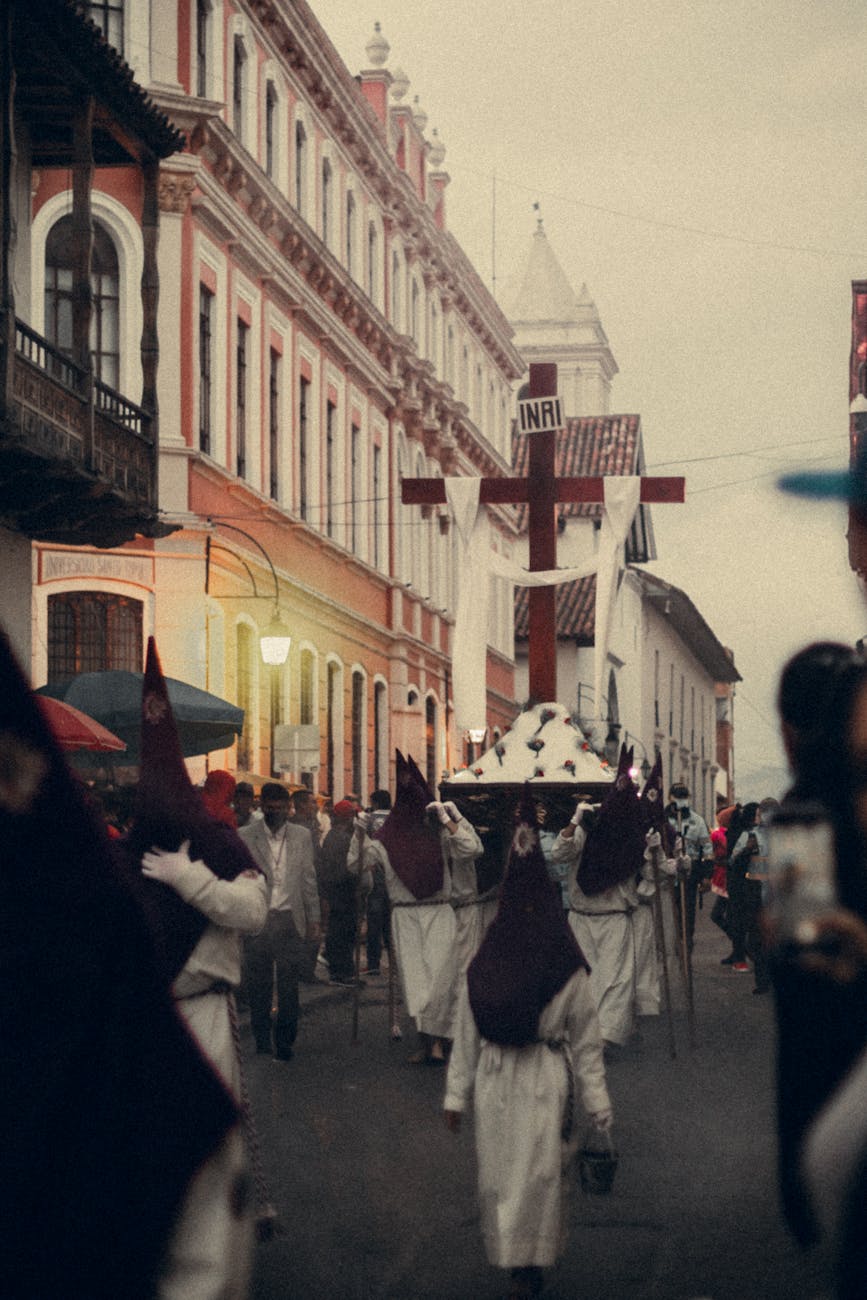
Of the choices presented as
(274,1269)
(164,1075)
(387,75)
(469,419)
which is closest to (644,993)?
(274,1269)

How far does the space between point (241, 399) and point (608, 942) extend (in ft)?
53.4

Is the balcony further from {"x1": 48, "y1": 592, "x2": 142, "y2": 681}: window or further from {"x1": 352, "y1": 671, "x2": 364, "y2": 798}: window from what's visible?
{"x1": 352, "y1": 671, "x2": 364, "y2": 798}: window

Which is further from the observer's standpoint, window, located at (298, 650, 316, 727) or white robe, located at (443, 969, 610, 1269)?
window, located at (298, 650, 316, 727)

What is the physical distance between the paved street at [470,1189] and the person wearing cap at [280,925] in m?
0.36

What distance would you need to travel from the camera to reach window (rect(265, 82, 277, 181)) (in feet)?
105

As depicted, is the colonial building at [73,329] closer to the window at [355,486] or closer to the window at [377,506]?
the window at [355,486]

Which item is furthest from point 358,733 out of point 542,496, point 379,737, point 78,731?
point 78,731

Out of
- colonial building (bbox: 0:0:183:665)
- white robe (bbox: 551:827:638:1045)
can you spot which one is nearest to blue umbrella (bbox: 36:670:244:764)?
colonial building (bbox: 0:0:183:665)

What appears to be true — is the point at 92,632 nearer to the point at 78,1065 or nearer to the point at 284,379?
the point at 284,379

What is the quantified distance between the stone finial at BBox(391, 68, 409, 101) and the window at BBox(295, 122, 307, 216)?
8311 millimetres

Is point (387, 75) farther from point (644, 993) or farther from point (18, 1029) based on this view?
point (18, 1029)

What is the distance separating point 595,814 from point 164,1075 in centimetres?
1258

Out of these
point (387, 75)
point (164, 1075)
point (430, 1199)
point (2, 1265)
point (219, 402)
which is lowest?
point (430, 1199)

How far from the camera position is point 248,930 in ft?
26.0
